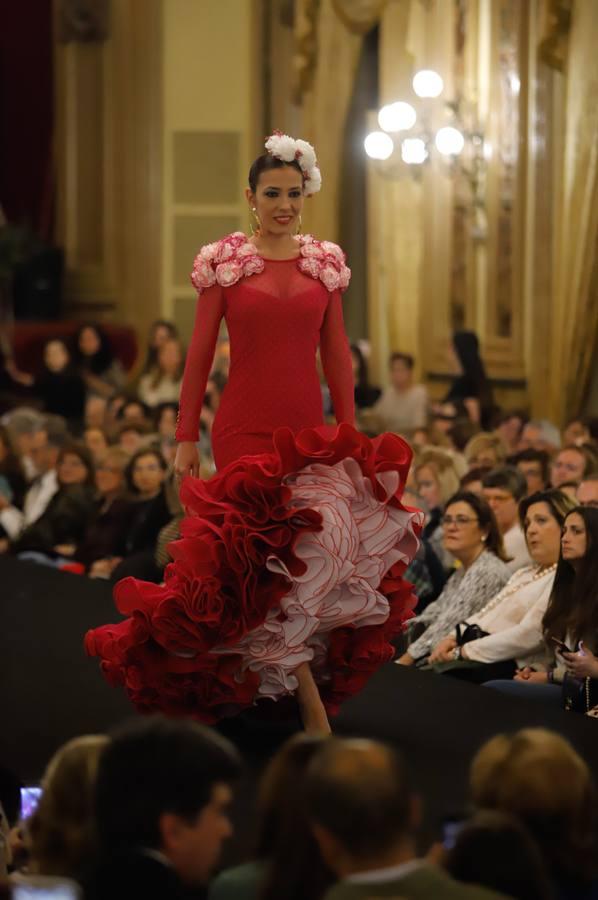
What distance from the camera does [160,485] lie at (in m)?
7.73

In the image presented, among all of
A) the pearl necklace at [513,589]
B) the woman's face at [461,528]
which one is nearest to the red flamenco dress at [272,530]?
the pearl necklace at [513,589]

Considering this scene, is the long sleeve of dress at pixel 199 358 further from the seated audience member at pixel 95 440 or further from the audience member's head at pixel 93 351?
the audience member's head at pixel 93 351

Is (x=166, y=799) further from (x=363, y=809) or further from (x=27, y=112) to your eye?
(x=27, y=112)

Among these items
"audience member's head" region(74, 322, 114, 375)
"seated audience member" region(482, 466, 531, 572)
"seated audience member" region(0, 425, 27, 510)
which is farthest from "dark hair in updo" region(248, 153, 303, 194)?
"audience member's head" region(74, 322, 114, 375)

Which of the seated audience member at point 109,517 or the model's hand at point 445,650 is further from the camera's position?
the seated audience member at point 109,517

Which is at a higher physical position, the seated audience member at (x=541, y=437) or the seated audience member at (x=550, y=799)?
the seated audience member at (x=550, y=799)

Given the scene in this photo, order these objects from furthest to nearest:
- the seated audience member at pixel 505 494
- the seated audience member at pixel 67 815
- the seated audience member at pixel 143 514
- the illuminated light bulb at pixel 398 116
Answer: the illuminated light bulb at pixel 398 116 → the seated audience member at pixel 143 514 → the seated audience member at pixel 505 494 → the seated audience member at pixel 67 815

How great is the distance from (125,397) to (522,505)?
574 centimetres

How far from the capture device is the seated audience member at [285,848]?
101 inches

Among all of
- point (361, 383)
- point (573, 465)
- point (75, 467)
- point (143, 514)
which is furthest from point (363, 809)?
point (361, 383)

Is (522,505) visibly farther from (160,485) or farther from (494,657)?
(160,485)

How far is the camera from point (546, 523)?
17.5ft

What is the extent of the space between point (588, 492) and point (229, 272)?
70.8 inches

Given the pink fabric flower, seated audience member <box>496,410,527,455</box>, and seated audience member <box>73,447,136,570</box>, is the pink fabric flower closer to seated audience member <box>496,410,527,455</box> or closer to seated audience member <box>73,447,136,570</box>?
seated audience member <box>73,447,136,570</box>
